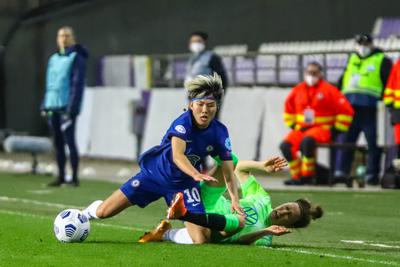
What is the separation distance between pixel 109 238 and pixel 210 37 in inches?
816

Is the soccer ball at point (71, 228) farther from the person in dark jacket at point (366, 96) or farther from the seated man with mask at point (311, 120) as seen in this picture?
the person in dark jacket at point (366, 96)

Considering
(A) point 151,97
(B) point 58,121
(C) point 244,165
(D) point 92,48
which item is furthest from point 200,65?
(D) point 92,48

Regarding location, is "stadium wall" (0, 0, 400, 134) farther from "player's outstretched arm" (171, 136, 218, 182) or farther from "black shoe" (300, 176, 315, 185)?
"player's outstretched arm" (171, 136, 218, 182)

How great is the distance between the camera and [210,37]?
33062 millimetres

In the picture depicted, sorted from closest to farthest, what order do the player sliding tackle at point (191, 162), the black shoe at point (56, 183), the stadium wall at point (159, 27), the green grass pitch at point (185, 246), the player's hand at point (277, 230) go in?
1. the green grass pitch at point (185, 246)
2. the player's hand at point (277, 230)
3. the player sliding tackle at point (191, 162)
4. the black shoe at point (56, 183)
5. the stadium wall at point (159, 27)

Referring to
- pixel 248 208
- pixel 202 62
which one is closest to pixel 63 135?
pixel 202 62

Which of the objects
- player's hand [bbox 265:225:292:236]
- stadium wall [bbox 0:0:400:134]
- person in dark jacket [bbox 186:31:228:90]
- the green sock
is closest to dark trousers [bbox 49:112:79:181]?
person in dark jacket [bbox 186:31:228:90]

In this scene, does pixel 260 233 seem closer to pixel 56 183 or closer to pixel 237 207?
pixel 237 207

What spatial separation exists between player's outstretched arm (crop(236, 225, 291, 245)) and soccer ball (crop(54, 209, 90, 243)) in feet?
4.25

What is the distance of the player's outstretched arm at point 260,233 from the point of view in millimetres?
11742

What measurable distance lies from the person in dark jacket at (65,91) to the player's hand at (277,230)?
8227 mm

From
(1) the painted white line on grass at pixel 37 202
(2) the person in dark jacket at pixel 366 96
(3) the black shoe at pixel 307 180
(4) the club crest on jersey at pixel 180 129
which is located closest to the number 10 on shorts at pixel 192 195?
(4) the club crest on jersey at pixel 180 129

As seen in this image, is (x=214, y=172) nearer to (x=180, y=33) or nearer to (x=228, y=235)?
(x=228, y=235)

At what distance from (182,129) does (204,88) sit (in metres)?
0.39
